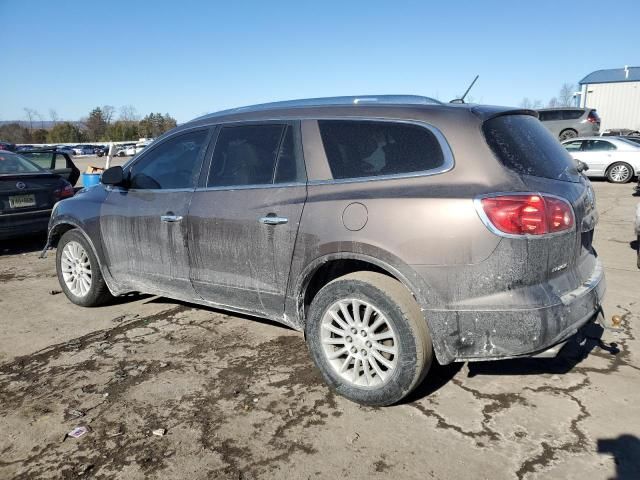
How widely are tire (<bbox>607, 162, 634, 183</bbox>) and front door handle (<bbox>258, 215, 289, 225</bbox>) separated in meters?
15.9

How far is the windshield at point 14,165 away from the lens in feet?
24.8

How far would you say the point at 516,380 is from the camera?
3.34 m

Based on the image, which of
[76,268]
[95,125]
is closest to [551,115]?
[76,268]

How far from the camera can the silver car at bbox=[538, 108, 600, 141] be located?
2231cm

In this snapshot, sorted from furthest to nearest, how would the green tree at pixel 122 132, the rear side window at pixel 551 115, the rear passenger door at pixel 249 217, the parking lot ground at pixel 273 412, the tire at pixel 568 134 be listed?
1. the green tree at pixel 122 132
2. the rear side window at pixel 551 115
3. the tire at pixel 568 134
4. the rear passenger door at pixel 249 217
5. the parking lot ground at pixel 273 412

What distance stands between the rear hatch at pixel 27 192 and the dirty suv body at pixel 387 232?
4275 millimetres

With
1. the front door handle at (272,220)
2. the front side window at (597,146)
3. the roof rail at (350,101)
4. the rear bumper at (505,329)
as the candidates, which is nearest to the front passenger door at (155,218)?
the roof rail at (350,101)

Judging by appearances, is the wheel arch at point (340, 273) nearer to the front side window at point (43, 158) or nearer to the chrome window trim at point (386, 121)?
the chrome window trim at point (386, 121)

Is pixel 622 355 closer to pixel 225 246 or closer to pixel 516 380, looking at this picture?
pixel 516 380

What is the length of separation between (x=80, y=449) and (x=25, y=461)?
0.87ft

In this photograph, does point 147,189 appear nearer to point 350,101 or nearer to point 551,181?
point 350,101

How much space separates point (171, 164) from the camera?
4176 millimetres

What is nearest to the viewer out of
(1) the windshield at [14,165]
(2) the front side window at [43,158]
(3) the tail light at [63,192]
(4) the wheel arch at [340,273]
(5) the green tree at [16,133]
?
(4) the wheel arch at [340,273]

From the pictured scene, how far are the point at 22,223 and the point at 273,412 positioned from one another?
5.91 m
